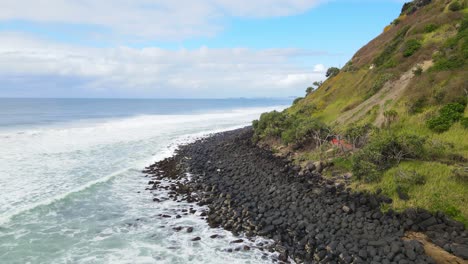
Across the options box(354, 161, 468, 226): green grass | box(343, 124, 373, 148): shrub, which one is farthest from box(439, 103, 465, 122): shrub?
box(354, 161, 468, 226): green grass

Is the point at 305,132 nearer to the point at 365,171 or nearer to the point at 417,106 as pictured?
the point at 417,106

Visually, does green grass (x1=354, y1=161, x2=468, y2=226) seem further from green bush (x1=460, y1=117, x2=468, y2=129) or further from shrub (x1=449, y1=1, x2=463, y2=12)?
shrub (x1=449, y1=1, x2=463, y2=12)

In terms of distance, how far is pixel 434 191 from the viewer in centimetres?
1355

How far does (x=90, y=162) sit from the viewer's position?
31016mm

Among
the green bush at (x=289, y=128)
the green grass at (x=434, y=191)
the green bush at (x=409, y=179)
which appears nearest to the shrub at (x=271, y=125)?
the green bush at (x=289, y=128)

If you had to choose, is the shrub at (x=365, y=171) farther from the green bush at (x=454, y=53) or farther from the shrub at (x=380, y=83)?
the shrub at (x=380, y=83)

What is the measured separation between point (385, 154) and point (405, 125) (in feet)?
17.9

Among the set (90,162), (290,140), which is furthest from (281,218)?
(90,162)

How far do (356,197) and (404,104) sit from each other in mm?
11863

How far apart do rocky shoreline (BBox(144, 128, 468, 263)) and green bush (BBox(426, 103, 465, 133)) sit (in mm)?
7540

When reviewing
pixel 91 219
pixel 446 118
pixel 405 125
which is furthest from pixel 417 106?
pixel 91 219

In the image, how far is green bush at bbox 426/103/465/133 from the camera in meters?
18.9

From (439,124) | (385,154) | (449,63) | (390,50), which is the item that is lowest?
(385,154)

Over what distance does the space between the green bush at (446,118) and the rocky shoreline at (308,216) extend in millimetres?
7540
